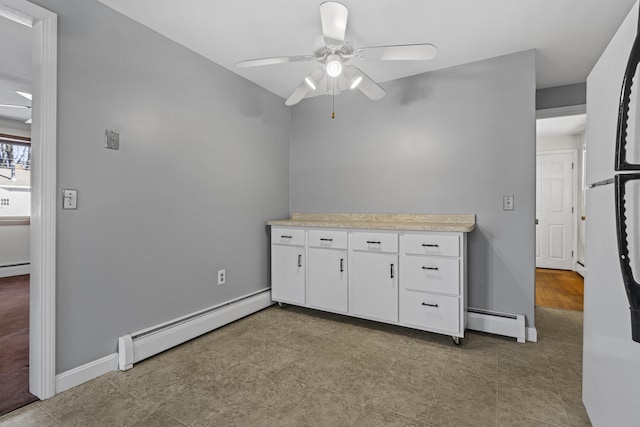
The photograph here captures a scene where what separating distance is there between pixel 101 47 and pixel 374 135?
227 cm

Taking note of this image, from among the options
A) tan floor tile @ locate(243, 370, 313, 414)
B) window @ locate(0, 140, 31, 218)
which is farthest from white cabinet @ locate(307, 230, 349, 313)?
window @ locate(0, 140, 31, 218)

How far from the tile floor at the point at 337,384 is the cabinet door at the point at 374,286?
182 millimetres

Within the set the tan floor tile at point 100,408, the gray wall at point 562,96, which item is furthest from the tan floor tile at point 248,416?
the gray wall at point 562,96

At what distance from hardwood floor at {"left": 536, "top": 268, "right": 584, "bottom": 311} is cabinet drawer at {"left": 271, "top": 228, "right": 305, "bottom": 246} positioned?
8.91ft

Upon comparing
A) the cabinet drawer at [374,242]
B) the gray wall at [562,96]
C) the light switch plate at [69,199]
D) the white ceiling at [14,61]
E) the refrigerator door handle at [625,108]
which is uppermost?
the white ceiling at [14,61]

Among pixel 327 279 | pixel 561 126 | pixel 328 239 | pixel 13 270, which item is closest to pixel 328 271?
pixel 327 279

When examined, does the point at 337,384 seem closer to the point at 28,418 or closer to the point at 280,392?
the point at 280,392

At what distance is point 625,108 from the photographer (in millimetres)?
843

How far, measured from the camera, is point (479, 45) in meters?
2.32

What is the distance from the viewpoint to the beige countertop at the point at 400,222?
2.31m

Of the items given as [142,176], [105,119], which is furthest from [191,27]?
[142,176]

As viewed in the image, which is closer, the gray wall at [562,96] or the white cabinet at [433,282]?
the white cabinet at [433,282]

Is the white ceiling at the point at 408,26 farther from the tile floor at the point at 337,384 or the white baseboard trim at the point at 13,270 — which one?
the white baseboard trim at the point at 13,270

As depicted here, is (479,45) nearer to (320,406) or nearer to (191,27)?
(191,27)
